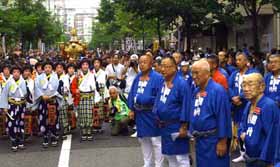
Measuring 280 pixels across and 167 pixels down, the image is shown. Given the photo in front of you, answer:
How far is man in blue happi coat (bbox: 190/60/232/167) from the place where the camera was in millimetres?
5379

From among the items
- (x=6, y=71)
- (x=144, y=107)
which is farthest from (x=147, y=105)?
(x=6, y=71)

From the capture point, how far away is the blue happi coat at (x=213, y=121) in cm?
539

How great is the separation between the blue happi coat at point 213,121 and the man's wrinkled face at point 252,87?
21.3 inches

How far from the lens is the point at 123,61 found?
1491 centimetres

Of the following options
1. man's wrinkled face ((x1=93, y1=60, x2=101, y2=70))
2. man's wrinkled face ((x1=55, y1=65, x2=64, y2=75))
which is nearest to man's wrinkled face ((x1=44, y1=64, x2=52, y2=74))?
man's wrinkled face ((x1=55, y1=65, x2=64, y2=75))

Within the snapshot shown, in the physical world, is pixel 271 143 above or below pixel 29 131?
above

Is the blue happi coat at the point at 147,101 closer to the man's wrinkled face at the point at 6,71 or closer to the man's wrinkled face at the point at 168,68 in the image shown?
the man's wrinkled face at the point at 168,68

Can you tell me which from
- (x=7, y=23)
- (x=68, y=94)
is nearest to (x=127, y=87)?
(x=68, y=94)

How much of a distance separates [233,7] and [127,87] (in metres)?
8.21

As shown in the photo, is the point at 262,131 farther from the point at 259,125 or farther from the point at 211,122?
the point at 211,122

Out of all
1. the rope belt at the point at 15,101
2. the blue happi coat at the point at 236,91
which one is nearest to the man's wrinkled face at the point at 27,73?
the rope belt at the point at 15,101

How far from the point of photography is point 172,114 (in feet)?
21.3

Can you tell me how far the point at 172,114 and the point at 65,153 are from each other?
4041 mm

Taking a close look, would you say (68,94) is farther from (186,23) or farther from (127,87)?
(186,23)
